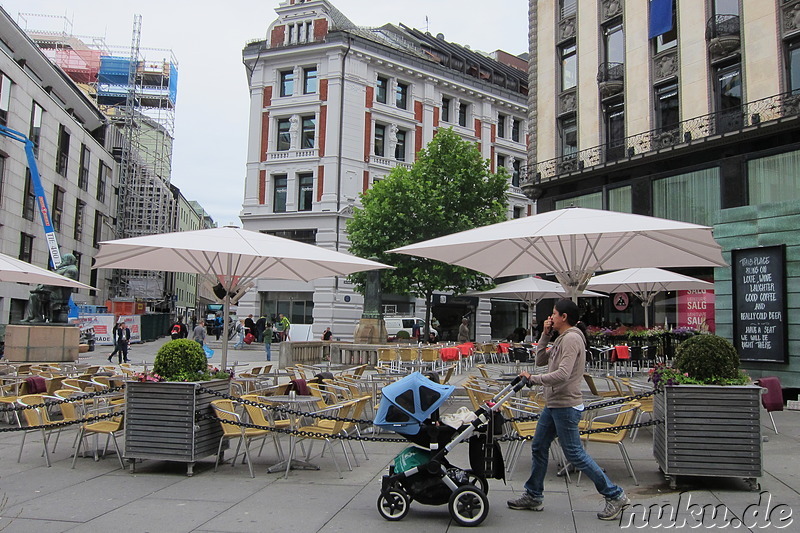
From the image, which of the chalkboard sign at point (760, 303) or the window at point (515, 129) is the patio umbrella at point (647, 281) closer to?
the chalkboard sign at point (760, 303)

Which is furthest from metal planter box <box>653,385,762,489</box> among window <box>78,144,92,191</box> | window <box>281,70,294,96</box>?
window <box>78,144,92,191</box>

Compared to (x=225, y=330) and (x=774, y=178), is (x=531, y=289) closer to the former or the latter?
(x=774, y=178)

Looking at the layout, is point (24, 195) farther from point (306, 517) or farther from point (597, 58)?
point (306, 517)

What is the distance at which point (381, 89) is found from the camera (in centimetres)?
4294

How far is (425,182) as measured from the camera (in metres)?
32.3

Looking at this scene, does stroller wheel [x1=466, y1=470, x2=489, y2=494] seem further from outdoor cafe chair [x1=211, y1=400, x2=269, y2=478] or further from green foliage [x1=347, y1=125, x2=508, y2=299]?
green foliage [x1=347, y1=125, x2=508, y2=299]

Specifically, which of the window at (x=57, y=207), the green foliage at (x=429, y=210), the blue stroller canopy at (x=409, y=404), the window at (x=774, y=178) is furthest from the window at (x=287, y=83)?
the blue stroller canopy at (x=409, y=404)

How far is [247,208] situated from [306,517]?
3752 centimetres

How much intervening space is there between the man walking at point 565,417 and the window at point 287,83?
39.0 m

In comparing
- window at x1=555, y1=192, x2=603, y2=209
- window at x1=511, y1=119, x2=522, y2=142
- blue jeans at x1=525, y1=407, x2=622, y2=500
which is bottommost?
blue jeans at x1=525, y1=407, x2=622, y2=500

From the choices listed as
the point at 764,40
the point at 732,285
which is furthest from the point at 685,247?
the point at 764,40

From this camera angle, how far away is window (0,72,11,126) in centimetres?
3353

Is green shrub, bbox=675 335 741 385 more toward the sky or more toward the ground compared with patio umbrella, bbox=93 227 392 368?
more toward the ground

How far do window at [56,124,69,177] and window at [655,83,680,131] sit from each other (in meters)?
34.9
